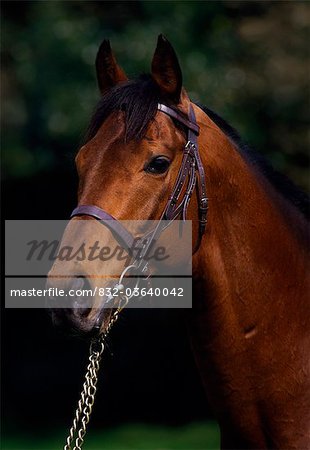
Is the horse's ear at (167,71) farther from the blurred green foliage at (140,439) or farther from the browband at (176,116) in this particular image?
the blurred green foliage at (140,439)

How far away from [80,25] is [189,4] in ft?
4.07

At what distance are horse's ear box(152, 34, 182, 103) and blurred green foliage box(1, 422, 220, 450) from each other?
6.22 meters

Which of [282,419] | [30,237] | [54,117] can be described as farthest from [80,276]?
[30,237]

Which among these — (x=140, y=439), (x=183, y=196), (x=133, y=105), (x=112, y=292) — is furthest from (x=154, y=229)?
(x=140, y=439)

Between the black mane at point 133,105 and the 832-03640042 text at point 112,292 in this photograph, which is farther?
the black mane at point 133,105

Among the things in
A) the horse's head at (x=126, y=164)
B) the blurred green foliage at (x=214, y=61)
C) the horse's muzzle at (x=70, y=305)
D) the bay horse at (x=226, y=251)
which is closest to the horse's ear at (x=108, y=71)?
the bay horse at (x=226, y=251)

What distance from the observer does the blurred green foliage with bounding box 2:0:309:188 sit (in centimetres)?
797

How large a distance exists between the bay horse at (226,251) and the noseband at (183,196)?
2 centimetres

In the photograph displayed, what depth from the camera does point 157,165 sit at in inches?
120

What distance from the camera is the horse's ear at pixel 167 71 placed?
3.14 metres

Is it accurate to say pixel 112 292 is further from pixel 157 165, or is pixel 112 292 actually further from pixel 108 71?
pixel 108 71

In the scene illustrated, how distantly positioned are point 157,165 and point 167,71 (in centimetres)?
45

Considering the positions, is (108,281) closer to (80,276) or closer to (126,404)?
(80,276)

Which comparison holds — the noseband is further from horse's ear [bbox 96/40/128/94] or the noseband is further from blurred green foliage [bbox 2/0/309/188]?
blurred green foliage [bbox 2/0/309/188]
